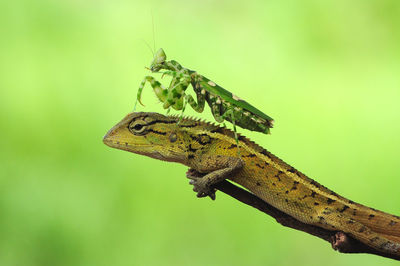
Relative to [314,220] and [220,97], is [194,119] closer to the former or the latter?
[220,97]

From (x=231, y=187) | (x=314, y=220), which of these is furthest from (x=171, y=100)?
(x=314, y=220)

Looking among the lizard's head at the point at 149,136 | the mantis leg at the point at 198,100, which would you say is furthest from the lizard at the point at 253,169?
the mantis leg at the point at 198,100

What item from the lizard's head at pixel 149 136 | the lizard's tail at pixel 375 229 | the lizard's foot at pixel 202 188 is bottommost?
the lizard's foot at pixel 202 188

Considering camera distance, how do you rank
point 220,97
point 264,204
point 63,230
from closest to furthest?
point 220,97, point 264,204, point 63,230

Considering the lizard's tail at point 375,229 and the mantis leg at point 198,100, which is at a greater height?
the mantis leg at point 198,100

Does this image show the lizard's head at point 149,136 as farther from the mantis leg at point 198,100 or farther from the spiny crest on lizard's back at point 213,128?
the mantis leg at point 198,100

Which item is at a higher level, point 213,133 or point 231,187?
point 213,133

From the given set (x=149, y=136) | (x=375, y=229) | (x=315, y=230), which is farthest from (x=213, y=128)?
(x=375, y=229)

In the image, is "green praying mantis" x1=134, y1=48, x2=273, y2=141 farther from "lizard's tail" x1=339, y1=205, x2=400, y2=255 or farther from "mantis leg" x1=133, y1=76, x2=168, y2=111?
"lizard's tail" x1=339, y1=205, x2=400, y2=255

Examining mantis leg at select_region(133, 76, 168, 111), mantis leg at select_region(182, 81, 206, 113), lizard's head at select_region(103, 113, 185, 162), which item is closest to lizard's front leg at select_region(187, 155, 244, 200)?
lizard's head at select_region(103, 113, 185, 162)
